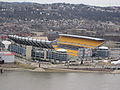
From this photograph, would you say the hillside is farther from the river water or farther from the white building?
the river water

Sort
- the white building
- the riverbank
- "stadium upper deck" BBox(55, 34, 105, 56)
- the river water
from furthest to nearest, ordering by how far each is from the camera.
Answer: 1. "stadium upper deck" BBox(55, 34, 105, 56)
2. the white building
3. the riverbank
4. the river water

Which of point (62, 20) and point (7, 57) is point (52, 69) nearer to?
point (7, 57)

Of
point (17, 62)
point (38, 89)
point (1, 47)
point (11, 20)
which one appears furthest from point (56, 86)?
point (11, 20)

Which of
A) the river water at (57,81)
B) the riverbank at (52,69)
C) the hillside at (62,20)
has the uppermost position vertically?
the river water at (57,81)

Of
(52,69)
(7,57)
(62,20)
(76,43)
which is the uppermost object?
(76,43)

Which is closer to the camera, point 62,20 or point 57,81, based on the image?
point 57,81

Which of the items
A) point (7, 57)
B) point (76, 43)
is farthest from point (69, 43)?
point (7, 57)

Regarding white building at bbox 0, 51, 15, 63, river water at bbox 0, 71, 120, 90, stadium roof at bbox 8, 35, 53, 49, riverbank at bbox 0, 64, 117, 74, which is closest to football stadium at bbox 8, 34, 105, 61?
stadium roof at bbox 8, 35, 53, 49

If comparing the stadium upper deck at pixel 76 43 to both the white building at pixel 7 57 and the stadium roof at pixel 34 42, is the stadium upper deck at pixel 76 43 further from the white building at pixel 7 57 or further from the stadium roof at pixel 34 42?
the white building at pixel 7 57

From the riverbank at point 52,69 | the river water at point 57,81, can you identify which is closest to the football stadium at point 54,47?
the riverbank at point 52,69

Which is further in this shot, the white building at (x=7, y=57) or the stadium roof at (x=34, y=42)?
the stadium roof at (x=34, y=42)
